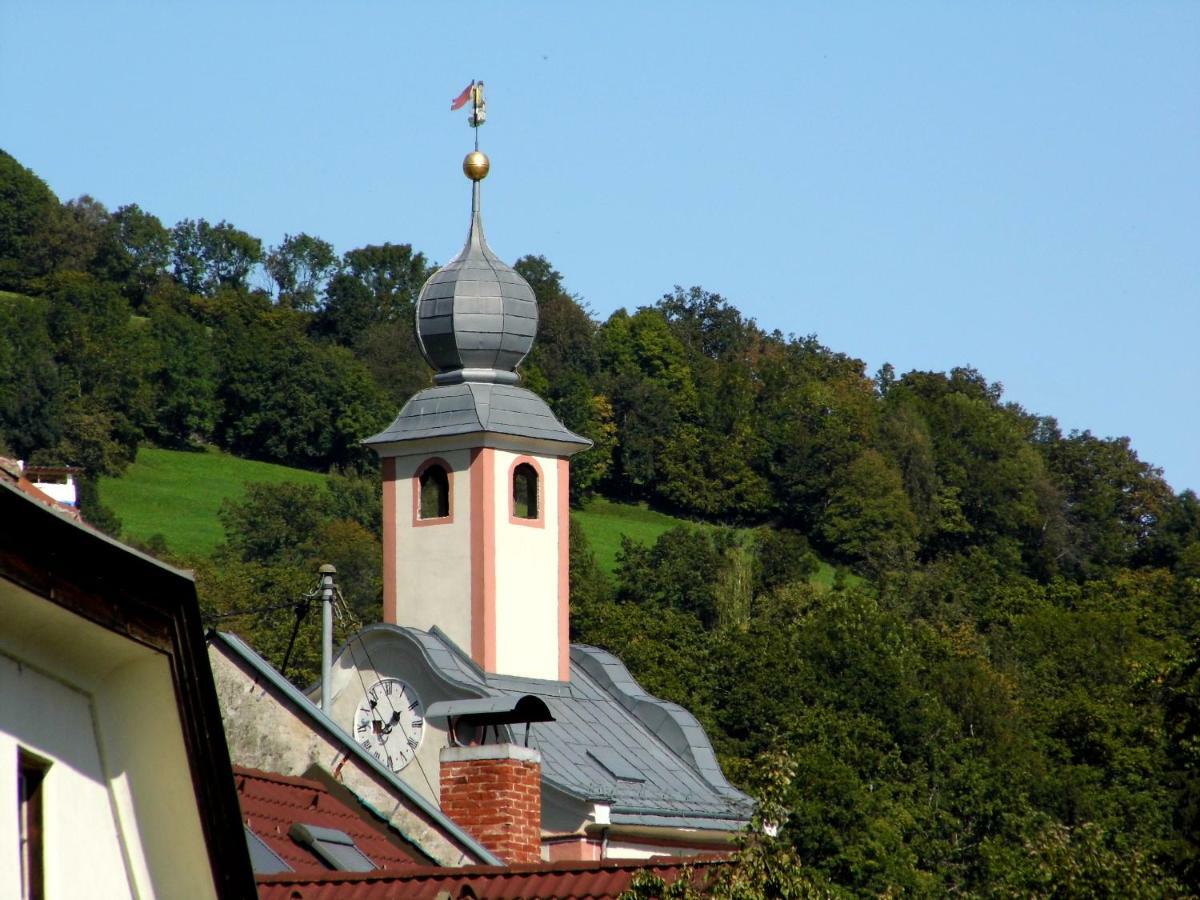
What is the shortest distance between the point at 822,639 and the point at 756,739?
18.6 feet

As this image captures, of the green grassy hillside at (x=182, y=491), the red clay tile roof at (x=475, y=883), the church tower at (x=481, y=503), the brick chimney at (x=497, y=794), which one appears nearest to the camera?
the red clay tile roof at (x=475, y=883)

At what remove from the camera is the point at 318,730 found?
18.0 meters

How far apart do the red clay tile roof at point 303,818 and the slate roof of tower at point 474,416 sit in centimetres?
2062

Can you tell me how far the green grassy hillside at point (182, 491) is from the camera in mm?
92625

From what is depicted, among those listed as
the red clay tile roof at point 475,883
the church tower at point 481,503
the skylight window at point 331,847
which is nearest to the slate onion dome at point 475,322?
the church tower at point 481,503

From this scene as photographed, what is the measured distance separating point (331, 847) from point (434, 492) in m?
23.1

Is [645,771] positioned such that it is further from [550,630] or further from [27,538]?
[27,538]

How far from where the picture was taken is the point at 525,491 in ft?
130

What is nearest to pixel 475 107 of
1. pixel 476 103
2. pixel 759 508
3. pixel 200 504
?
pixel 476 103

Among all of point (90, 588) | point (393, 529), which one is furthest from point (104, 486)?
point (90, 588)

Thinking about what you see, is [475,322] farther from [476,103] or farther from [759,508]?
[759,508]

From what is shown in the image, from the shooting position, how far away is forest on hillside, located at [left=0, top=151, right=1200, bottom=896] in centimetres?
7050

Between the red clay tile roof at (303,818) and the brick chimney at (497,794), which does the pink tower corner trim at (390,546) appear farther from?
the red clay tile roof at (303,818)

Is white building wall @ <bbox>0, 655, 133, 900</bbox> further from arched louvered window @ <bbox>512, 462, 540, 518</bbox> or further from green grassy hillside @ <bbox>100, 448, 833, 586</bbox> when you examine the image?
green grassy hillside @ <bbox>100, 448, 833, 586</bbox>
